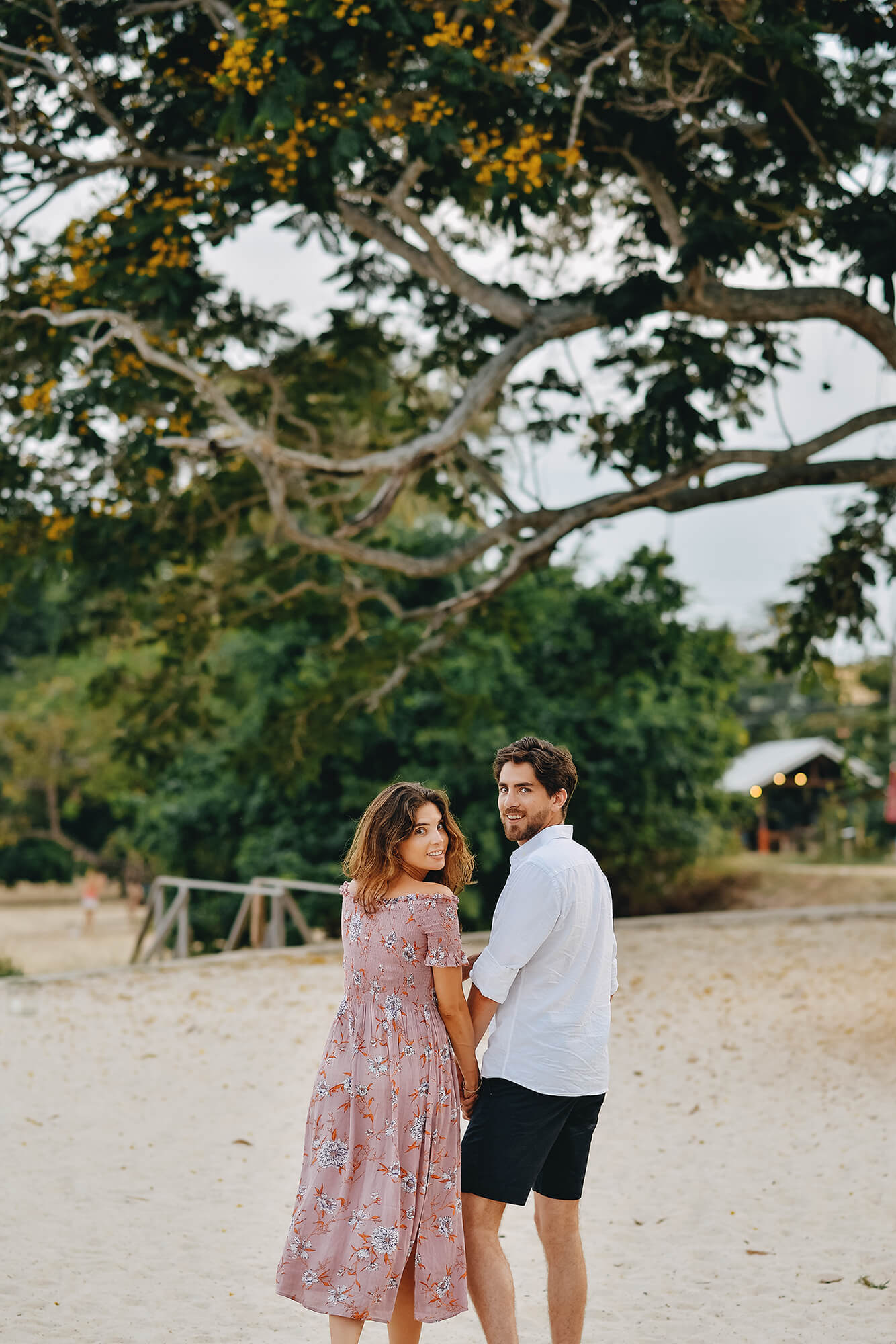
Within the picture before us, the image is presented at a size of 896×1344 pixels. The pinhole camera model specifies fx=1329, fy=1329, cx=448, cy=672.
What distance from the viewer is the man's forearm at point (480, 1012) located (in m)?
3.35

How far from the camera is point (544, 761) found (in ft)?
11.3

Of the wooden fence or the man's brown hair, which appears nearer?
the man's brown hair

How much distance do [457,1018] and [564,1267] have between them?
766 millimetres

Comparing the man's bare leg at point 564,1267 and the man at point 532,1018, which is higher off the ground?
the man at point 532,1018

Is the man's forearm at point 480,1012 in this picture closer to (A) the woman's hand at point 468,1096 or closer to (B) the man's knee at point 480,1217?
(A) the woman's hand at point 468,1096

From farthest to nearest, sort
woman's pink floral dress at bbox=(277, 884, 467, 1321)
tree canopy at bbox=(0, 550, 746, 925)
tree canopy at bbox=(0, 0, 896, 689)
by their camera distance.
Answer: tree canopy at bbox=(0, 550, 746, 925) < tree canopy at bbox=(0, 0, 896, 689) < woman's pink floral dress at bbox=(277, 884, 467, 1321)

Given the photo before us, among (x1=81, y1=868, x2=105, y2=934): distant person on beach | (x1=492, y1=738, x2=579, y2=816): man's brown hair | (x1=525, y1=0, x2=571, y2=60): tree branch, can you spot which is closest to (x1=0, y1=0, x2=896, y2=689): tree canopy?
(x1=525, y1=0, x2=571, y2=60): tree branch

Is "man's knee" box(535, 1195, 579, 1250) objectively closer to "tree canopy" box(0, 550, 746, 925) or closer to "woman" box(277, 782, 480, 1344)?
"woman" box(277, 782, 480, 1344)

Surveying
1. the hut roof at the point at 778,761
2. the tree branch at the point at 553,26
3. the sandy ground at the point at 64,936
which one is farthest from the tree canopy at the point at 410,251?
the hut roof at the point at 778,761

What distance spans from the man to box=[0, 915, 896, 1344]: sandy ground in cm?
113

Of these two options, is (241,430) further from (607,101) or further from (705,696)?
(705,696)

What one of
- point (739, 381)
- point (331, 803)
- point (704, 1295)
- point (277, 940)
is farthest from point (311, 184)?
point (331, 803)

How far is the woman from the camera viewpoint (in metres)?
3.25

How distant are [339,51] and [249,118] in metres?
0.70
